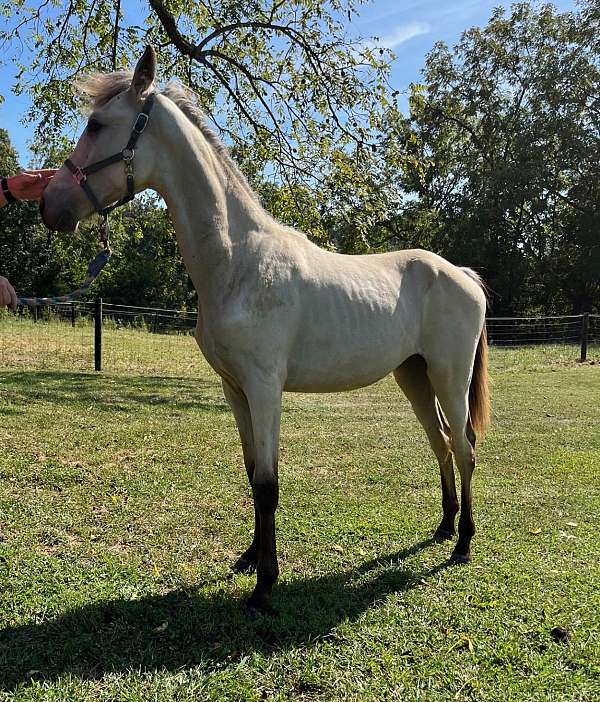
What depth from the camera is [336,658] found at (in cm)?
242

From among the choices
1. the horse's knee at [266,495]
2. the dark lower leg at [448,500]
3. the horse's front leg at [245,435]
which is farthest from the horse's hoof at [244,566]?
the dark lower leg at [448,500]

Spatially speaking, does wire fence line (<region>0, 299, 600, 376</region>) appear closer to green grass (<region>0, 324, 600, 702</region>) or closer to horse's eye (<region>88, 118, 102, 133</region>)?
green grass (<region>0, 324, 600, 702</region>)

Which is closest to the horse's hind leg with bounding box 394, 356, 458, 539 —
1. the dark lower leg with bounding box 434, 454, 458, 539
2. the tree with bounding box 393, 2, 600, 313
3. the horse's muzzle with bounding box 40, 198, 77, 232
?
the dark lower leg with bounding box 434, 454, 458, 539

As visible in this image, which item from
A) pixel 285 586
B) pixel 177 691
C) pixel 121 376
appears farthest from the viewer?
pixel 121 376

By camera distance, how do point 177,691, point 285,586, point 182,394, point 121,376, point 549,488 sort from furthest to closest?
point 121,376, point 182,394, point 549,488, point 285,586, point 177,691

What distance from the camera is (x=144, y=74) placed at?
101 inches

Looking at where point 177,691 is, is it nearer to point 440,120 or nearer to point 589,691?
point 589,691

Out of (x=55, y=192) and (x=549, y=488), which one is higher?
(x=55, y=192)

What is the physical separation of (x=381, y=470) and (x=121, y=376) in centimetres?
698

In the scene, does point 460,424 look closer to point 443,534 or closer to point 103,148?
point 443,534

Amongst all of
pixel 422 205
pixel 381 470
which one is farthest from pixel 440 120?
pixel 381 470

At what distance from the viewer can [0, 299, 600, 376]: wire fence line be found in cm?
1188

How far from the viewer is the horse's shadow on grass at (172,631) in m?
2.33

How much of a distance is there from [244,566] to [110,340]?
13823 millimetres
